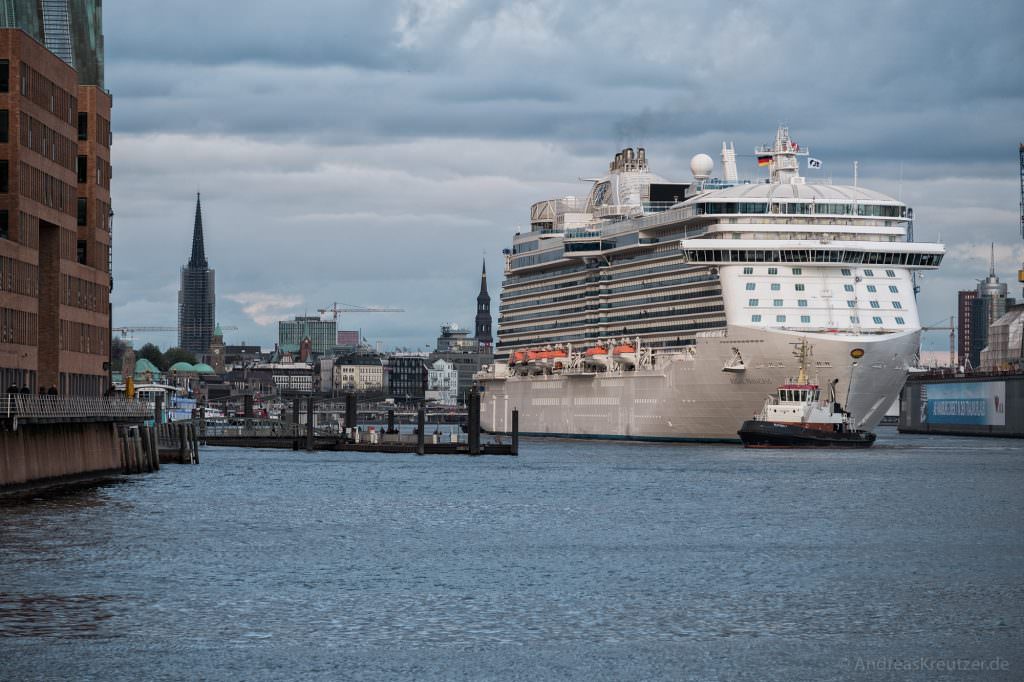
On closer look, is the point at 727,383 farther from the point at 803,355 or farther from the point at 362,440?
the point at 362,440

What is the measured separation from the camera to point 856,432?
382 ft

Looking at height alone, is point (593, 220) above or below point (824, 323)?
above

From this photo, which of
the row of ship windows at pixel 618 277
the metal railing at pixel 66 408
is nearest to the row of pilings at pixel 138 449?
the metal railing at pixel 66 408

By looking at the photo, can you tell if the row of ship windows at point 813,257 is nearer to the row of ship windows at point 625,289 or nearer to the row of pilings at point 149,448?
the row of ship windows at point 625,289

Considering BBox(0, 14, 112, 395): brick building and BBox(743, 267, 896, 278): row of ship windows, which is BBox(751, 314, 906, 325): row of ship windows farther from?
BBox(0, 14, 112, 395): brick building

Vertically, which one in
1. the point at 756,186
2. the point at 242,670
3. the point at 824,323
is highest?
the point at 756,186

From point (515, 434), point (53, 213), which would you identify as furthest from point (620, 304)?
point (53, 213)

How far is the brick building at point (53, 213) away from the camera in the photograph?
7544 centimetres

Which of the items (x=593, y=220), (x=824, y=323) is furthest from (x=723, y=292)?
(x=593, y=220)

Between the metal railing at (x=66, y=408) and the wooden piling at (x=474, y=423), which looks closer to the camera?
the metal railing at (x=66, y=408)

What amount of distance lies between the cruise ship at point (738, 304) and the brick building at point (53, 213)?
3958 cm

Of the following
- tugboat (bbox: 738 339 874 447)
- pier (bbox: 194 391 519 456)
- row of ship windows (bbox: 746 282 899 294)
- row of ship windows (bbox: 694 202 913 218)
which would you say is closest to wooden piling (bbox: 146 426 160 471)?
pier (bbox: 194 391 519 456)

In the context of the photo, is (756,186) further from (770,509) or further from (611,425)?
(770,509)

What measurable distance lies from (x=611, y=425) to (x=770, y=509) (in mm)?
63985
